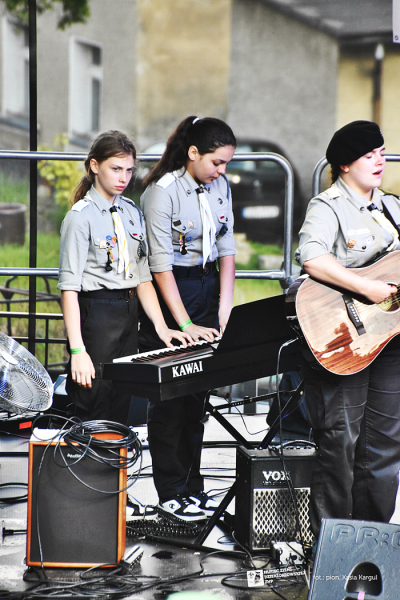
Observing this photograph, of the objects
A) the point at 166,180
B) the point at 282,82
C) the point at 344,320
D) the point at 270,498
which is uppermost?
the point at 282,82

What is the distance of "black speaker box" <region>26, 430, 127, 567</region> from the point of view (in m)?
2.49

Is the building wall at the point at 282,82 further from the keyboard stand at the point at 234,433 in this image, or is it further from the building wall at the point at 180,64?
the keyboard stand at the point at 234,433

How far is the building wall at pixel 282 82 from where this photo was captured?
7.57m

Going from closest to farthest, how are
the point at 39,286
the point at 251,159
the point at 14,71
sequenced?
the point at 251,159 < the point at 39,286 < the point at 14,71

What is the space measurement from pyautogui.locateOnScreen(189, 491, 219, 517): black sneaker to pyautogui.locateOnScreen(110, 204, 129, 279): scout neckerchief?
1011 mm

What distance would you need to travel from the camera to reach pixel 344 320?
2.39m

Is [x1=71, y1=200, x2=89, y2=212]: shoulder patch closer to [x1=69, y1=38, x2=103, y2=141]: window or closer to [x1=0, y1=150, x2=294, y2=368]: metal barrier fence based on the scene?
[x1=0, y1=150, x2=294, y2=368]: metal barrier fence

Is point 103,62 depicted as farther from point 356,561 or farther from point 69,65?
point 356,561

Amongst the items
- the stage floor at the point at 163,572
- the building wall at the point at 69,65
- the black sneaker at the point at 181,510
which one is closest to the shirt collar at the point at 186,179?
the black sneaker at the point at 181,510

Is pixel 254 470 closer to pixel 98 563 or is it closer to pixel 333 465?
pixel 333 465

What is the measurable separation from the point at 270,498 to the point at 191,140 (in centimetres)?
152

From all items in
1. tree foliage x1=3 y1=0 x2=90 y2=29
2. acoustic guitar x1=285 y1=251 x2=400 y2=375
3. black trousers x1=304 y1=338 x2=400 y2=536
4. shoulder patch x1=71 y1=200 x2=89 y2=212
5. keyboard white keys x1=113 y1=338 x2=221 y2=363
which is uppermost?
tree foliage x1=3 y1=0 x2=90 y2=29

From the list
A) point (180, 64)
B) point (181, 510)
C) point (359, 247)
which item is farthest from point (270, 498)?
point (180, 64)

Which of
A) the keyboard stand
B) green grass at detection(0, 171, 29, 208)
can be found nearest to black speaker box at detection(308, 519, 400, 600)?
the keyboard stand
